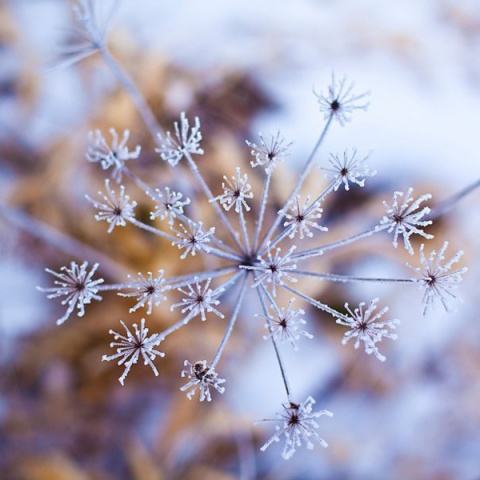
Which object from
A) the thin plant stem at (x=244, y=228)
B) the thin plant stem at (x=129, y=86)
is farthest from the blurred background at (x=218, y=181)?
the thin plant stem at (x=244, y=228)

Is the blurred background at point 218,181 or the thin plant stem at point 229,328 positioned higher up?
the blurred background at point 218,181

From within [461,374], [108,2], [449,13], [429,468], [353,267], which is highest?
[108,2]

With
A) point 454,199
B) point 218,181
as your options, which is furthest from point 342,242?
point 218,181

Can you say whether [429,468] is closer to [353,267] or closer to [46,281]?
[353,267]

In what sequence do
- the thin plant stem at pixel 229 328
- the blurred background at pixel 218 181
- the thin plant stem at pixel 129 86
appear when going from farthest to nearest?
the blurred background at pixel 218 181 → the thin plant stem at pixel 129 86 → the thin plant stem at pixel 229 328

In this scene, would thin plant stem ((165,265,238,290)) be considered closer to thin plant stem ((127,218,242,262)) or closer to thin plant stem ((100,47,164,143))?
thin plant stem ((127,218,242,262))

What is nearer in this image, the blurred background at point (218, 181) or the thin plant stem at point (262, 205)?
the thin plant stem at point (262, 205)

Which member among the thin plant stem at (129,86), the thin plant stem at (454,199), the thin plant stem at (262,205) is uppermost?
the thin plant stem at (129,86)

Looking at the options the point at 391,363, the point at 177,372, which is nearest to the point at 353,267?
the point at 391,363

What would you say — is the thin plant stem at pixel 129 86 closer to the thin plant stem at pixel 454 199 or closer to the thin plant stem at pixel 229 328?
the thin plant stem at pixel 229 328
